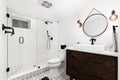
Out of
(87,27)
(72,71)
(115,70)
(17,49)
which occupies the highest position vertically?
(87,27)

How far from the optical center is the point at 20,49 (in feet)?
8.43

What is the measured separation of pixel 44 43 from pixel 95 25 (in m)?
1.79

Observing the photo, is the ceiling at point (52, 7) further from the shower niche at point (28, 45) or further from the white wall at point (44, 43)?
the white wall at point (44, 43)

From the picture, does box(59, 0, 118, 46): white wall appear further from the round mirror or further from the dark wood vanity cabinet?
the dark wood vanity cabinet

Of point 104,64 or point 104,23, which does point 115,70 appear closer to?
point 104,64

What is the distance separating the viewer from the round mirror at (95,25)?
7.44ft

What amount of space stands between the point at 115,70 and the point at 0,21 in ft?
5.92

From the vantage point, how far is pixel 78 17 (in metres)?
2.82

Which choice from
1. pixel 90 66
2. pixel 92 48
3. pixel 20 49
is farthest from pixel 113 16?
pixel 20 49

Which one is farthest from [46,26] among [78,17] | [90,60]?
[90,60]

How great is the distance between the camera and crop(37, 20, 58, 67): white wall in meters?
3.04

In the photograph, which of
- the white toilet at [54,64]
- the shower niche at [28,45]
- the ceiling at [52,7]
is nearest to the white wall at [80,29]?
the ceiling at [52,7]

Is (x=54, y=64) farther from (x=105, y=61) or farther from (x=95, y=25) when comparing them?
(x=95, y=25)

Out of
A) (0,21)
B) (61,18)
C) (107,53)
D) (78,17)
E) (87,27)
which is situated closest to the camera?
(0,21)
